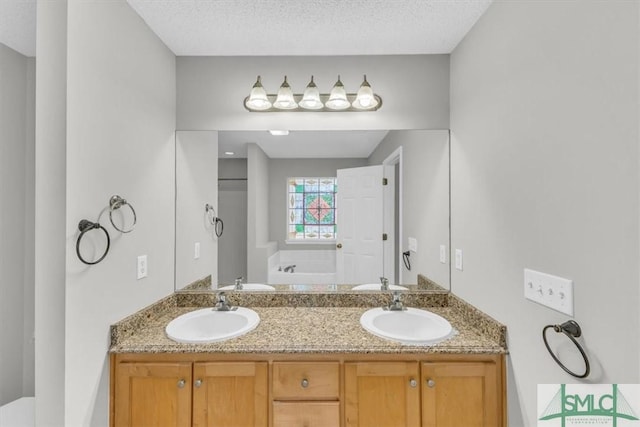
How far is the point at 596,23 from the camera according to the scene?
0.86m

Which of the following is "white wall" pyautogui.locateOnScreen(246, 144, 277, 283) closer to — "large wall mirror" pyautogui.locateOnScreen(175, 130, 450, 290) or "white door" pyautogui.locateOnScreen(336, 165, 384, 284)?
"large wall mirror" pyautogui.locateOnScreen(175, 130, 450, 290)

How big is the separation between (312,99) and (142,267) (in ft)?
4.29

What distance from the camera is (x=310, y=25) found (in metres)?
1.56

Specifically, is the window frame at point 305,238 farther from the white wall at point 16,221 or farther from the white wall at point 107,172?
the white wall at point 16,221

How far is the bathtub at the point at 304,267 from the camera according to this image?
1950 millimetres

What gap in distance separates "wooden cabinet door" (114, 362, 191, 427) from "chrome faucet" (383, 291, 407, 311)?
109cm

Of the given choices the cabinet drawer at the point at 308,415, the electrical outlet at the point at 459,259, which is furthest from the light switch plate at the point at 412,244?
the cabinet drawer at the point at 308,415

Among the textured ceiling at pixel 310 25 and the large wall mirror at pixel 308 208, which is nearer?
the textured ceiling at pixel 310 25

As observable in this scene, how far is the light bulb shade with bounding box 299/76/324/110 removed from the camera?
1.76m

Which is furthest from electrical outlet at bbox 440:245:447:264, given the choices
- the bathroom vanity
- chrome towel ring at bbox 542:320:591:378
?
chrome towel ring at bbox 542:320:591:378

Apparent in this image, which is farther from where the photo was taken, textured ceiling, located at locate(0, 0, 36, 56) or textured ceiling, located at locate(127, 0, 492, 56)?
textured ceiling, located at locate(127, 0, 492, 56)

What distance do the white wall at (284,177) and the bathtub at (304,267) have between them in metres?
0.04

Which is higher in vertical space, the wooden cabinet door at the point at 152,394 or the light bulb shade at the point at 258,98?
the light bulb shade at the point at 258,98

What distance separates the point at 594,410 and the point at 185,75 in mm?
2410
